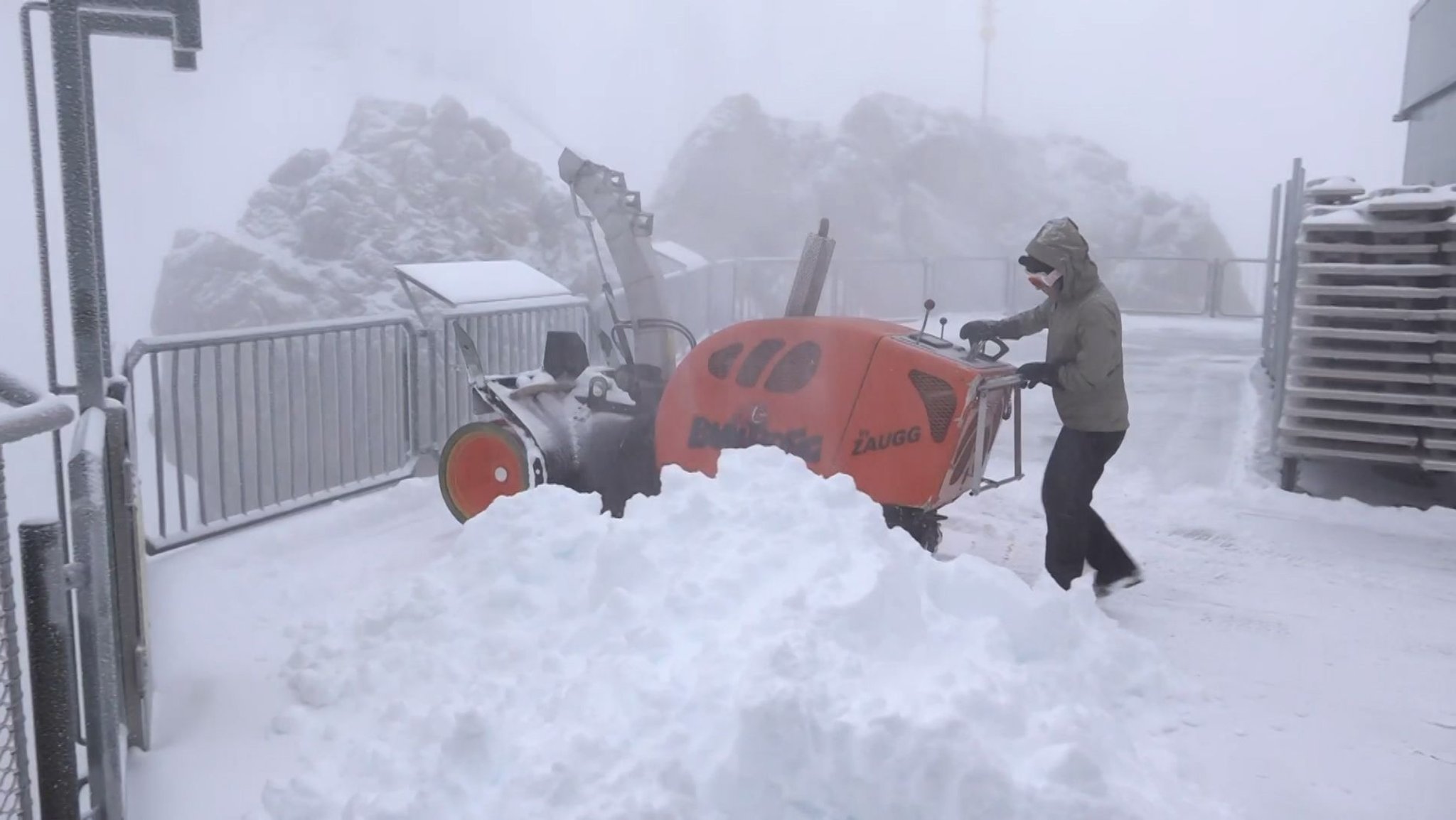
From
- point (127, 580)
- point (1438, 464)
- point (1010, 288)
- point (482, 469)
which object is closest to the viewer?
point (127, 580)

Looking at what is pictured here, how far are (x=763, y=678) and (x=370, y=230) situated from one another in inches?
1553

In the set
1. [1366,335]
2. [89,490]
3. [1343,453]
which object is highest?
[1366,335]

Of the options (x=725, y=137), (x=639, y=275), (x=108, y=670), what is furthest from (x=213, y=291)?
(x=108, y=670)

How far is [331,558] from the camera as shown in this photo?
4930 mm

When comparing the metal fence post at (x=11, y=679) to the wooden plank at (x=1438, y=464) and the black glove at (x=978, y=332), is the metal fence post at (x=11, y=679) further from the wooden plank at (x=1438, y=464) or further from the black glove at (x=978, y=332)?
the wooden plank at (x=1438, y=464)

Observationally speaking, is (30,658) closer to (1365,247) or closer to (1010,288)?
(1365,247)

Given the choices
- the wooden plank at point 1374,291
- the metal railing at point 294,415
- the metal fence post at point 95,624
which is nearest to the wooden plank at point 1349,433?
the wooden plank at point 1374,291

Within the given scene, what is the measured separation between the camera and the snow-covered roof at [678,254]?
355 inches

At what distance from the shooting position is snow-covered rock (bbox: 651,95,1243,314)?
132ft

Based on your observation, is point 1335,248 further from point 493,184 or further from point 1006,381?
point 493,184

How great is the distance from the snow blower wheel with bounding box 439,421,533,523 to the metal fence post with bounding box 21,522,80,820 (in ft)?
9.19

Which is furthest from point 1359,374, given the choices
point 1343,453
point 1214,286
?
point 1214,286

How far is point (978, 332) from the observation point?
459 centimetres

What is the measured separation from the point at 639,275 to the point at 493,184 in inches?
1421
